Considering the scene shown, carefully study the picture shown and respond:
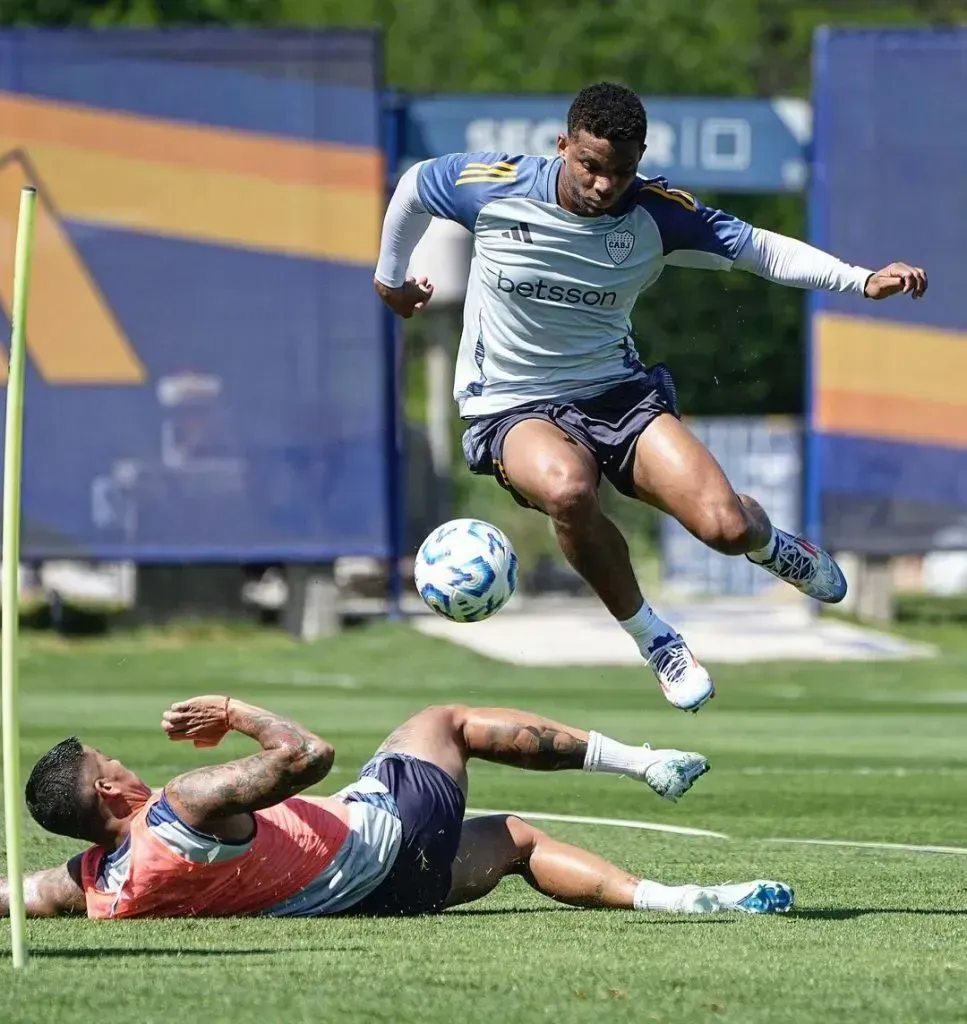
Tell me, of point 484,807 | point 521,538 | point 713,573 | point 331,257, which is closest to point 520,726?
point 484,807

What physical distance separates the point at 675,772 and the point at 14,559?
9.84 ft

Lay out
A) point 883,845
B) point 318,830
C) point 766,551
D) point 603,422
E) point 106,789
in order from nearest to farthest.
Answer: point 106,789, point 318,830, point 603,422, point 766,551, point 883,845

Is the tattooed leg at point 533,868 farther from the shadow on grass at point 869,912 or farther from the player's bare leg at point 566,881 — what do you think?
the shadow on grass at point 869,912

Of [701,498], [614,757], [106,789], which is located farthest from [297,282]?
[106,789]

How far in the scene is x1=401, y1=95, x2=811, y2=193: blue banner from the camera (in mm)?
26344

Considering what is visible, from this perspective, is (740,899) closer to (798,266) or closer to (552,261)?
(798,266)

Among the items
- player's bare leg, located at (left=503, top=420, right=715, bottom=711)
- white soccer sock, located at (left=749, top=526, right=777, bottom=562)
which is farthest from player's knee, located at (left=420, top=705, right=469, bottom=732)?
white soccer sock, located at (left=749, top=526, right=777, bottom=562)

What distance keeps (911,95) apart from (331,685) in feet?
36.9

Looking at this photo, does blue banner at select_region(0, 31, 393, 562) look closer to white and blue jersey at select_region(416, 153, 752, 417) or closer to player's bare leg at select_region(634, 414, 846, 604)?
white and blue jersey at select_region(416, 153, 752, 417)

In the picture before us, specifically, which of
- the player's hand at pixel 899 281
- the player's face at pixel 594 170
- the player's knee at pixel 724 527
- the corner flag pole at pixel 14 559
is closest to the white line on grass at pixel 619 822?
the player's knee at pixel 724 527

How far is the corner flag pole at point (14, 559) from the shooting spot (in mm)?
6227

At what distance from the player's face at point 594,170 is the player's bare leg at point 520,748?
2520 millimetres

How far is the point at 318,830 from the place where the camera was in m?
7.50

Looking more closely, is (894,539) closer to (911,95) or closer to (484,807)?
(911,95)
